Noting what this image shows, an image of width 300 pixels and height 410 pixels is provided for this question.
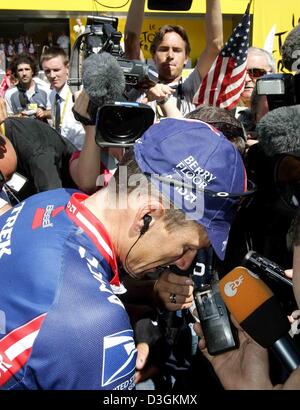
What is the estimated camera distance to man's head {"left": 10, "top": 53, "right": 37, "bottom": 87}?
709 cm

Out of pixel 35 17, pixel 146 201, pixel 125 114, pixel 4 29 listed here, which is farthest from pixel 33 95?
pixel 146 201

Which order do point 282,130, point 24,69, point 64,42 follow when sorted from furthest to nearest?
point 64,42, point 24,69, point 282,130

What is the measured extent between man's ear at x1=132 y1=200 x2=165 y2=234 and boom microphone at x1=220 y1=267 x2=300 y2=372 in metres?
0.30

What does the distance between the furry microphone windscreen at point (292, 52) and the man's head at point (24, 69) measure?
5469 mm

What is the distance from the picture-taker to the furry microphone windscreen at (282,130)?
177cm

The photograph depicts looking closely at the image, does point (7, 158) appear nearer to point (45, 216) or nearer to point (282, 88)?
point (45, 216)

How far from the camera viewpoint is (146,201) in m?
1.47

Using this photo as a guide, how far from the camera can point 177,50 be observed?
11.6 ft

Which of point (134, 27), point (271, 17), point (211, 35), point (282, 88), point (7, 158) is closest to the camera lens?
point (282, 88)

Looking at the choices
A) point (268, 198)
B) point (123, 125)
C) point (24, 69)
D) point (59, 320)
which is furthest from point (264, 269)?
point (24, 69)

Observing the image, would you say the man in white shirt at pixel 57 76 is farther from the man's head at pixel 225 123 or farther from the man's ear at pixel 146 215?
the man's ear at pixel 146 215

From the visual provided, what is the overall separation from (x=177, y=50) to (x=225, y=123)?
1.39m

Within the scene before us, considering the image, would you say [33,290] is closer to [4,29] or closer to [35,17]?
[35,17]

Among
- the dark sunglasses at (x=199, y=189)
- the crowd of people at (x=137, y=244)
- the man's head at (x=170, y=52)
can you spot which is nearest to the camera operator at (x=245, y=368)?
the crowd of people at (x=137, y=244)
